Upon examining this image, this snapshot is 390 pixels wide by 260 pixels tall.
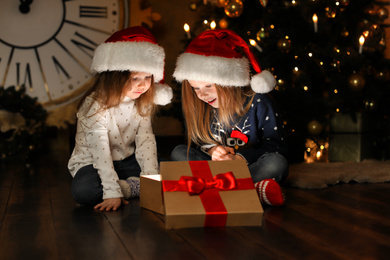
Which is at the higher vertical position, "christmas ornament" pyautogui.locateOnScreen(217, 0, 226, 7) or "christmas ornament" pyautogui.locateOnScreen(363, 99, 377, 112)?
"christmas ornament" pyautogui.locateOnScreen(217, 0, 226, 7)

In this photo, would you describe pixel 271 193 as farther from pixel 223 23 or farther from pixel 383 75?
pixel 383 75

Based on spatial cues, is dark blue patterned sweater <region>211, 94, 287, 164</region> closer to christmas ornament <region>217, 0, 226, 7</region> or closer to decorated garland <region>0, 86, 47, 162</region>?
christmas ornament <region>217, 0, 226, 7</region>

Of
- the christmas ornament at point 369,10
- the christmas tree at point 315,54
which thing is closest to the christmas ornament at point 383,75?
the christmas tree at point 315,54

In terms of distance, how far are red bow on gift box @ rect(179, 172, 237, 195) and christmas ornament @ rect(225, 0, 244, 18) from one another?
1369 millimetres

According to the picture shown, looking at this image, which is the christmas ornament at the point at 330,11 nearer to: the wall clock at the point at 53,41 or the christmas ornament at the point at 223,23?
the christmas ornament at the point at 223,23

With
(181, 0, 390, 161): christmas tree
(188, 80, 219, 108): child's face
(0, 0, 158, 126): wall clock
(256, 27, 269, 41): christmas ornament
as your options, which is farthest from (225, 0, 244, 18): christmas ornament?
(0, 0, 158, 126): wall clock

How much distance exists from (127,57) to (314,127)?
4.11 feet

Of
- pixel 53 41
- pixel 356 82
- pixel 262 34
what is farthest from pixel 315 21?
pixel 53 41

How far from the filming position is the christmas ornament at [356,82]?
238 cm

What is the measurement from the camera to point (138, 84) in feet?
5.26

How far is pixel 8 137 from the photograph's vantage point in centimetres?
269

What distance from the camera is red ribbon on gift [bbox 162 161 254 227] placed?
3.87 ft

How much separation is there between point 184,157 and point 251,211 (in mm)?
656

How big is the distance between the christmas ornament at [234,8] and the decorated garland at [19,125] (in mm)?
1320
